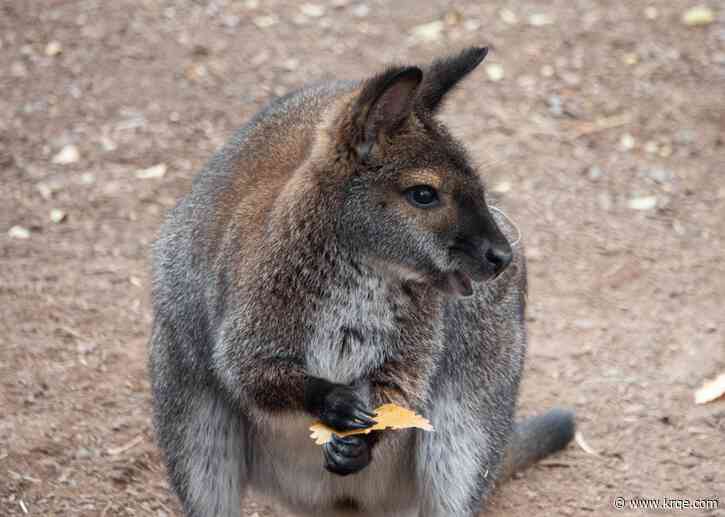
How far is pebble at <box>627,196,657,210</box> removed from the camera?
6852 millimetres

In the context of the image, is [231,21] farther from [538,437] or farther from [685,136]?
[538,437]

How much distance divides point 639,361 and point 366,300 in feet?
8.13

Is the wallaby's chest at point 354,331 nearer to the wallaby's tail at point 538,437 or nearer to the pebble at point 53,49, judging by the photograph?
the wallaby's tail at point 538,437

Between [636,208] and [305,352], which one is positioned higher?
[305,352]

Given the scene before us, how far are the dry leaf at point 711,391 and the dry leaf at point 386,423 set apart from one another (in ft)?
7.19

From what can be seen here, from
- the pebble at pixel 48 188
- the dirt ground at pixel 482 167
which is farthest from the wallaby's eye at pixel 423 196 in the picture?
the pebble at pixel 48 188

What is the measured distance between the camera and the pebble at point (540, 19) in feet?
27.1

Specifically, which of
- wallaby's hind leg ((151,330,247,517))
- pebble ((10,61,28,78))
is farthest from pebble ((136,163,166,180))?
wallaby's hind leg ((151,330,247,517))

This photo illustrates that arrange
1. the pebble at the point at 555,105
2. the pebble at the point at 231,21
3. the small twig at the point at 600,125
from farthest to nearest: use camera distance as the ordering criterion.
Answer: the pebble at the point at 231,21 < the pebble at the point at 555,105 < the small twig at the point at 600,125

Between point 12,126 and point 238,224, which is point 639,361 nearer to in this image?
point 238,224

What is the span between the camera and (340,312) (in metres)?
3.62

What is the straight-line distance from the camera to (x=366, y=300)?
12.0ft

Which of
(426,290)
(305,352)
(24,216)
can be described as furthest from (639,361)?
(24,216)

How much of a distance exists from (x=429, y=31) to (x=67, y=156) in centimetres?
284
